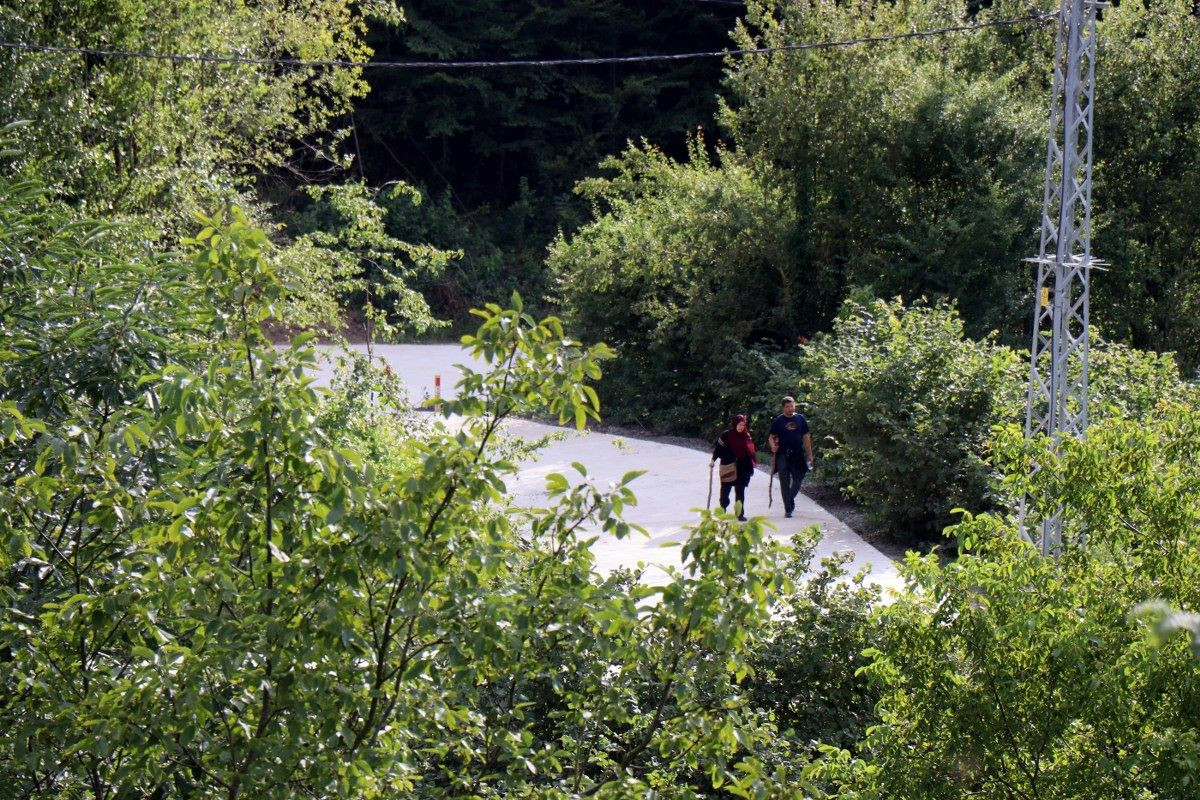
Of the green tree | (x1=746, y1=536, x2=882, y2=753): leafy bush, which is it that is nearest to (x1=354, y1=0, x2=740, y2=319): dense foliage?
the green tree

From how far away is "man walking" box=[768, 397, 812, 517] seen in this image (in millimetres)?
13602

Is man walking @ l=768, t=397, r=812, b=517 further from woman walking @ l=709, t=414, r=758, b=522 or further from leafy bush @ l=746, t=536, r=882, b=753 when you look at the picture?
leafy bush @ l=746, t=536, r=882, b=753

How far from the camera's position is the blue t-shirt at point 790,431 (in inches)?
535

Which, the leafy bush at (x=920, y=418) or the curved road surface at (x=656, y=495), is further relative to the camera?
the leafy bush at (x=920, y=418)

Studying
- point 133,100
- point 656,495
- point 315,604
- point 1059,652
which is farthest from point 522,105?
A: point 315,604

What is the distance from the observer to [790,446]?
1362 cm

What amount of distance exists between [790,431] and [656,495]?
2412mm

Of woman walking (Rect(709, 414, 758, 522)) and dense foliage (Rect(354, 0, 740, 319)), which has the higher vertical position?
dense foliage (Rect(354, 0, 740, 319))

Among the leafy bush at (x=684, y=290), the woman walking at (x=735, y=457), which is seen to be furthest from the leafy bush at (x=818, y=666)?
the leafy bush at (x=684, y=290)

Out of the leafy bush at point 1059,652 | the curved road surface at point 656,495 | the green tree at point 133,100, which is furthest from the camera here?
the curved road surface at point 656,495

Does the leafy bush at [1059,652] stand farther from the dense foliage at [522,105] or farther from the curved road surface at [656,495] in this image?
the dense foliage at [522,105]

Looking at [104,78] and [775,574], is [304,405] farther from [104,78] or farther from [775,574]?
[104,78]

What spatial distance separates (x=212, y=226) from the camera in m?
3.45

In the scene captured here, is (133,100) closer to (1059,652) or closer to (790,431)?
(790,431)
